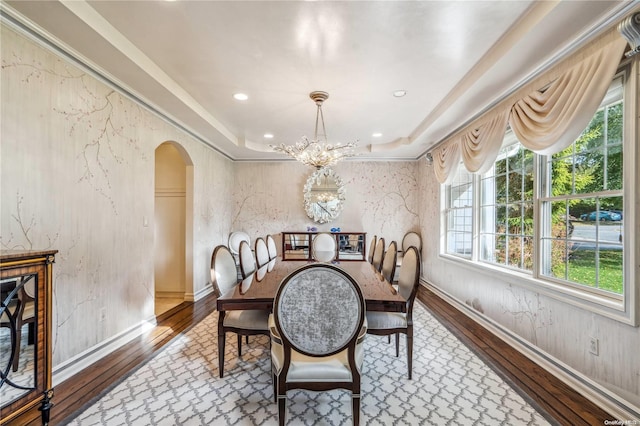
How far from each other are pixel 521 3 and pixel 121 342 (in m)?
4.23

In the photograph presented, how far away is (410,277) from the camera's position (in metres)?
2.33

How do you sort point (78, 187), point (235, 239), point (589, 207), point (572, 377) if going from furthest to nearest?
point (235, 239), point (78, 187), point (589, 207), point (572, 377)

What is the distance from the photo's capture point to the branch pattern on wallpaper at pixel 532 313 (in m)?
2.48

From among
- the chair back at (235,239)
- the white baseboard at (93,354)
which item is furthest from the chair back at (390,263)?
the chair back at (235,239)

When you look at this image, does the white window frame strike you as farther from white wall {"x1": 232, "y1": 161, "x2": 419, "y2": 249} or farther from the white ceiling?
white wall {"x1": 232, "y1": 161, "x2": 419, "y2": 249}

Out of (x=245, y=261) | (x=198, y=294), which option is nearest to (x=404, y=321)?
(x=245, y=261)

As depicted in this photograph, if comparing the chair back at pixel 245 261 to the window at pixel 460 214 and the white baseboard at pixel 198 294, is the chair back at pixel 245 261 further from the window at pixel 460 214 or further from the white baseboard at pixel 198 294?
the window at pixel 460 214

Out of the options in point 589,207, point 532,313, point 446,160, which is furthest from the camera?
point 446,160

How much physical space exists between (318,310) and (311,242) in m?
3.99

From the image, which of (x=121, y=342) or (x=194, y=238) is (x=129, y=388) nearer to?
(x=121, y=342)

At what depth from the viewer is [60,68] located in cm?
220

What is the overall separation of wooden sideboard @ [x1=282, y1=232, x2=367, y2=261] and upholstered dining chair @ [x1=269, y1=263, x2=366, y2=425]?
3.86 meters

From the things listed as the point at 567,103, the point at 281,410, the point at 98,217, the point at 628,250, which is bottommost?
the point at 281,410

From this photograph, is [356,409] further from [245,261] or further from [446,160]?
[446,160]
